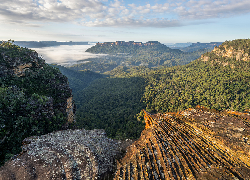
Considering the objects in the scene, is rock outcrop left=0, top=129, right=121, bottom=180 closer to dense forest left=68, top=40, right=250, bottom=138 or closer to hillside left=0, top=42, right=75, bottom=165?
hillside left=0, top=42, right=75, bottom=165

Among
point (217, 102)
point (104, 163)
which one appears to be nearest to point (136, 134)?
point (104, 163)

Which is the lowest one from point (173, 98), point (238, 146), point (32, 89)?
point (173, 98)

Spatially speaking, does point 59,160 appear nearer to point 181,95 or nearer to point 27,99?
point 27,99

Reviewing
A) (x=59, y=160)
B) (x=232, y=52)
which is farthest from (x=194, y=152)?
(x=232, y=52)

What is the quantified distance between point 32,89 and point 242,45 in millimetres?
112669

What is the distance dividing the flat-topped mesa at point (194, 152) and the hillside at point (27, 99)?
17587mm

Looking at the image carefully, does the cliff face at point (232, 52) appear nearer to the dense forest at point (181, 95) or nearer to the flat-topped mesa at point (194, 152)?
the dense forest at point (181, 95)

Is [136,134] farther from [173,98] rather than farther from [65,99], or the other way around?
[173,98]

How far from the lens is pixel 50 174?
53.5 ft

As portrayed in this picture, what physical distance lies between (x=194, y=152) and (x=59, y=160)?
18544 millimetres

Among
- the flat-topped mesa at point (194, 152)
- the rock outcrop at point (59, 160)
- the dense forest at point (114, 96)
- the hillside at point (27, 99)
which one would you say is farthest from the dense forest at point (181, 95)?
the flat-topped mesa at point (194, 152)

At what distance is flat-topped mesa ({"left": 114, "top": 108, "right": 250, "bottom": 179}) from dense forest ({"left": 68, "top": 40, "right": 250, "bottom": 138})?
21774mm

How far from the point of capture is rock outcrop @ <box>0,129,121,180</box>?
16.1m

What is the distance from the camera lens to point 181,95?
69938 mm
